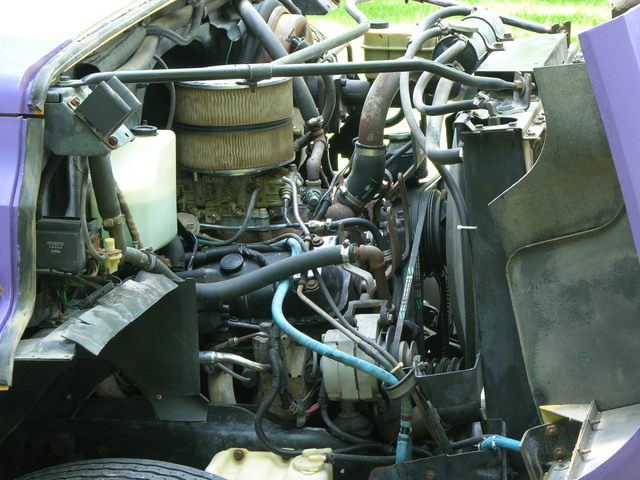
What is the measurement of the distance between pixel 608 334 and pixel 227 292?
1.10 meters

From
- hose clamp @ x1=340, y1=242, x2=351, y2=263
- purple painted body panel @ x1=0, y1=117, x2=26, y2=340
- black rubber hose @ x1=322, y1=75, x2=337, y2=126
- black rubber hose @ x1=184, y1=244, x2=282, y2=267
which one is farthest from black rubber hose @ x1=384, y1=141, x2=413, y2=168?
purple painted body panel @ x1=0, y1=117, x2=26, y2=340

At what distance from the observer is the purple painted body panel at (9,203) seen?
1.97 meters

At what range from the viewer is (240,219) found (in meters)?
3.18

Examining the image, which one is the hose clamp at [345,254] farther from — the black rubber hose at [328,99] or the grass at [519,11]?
the grass at [519,11]

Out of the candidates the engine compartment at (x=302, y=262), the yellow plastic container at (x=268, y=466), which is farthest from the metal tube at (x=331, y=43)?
the yellow plastic container at (x=268, y=466)

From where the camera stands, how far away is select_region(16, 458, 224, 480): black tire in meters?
2.23

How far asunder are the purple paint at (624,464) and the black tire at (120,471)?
102 cm

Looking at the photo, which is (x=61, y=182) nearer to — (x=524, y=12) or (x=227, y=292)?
(x=227, y=292)

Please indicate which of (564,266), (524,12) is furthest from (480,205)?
(524,12)

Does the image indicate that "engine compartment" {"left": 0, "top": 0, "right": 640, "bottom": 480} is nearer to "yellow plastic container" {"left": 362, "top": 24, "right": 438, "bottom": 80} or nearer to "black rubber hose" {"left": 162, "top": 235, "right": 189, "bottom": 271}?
"black rubber hose" {"left": 162, "top": 235, "right": 189, "bottom": 271}

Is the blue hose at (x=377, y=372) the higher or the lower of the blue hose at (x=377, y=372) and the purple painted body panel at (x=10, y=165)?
the lower

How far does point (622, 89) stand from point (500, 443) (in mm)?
957

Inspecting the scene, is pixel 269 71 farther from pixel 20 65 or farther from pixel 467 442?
pixel 467 442

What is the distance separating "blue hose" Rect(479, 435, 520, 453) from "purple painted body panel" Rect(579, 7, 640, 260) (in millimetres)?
754
